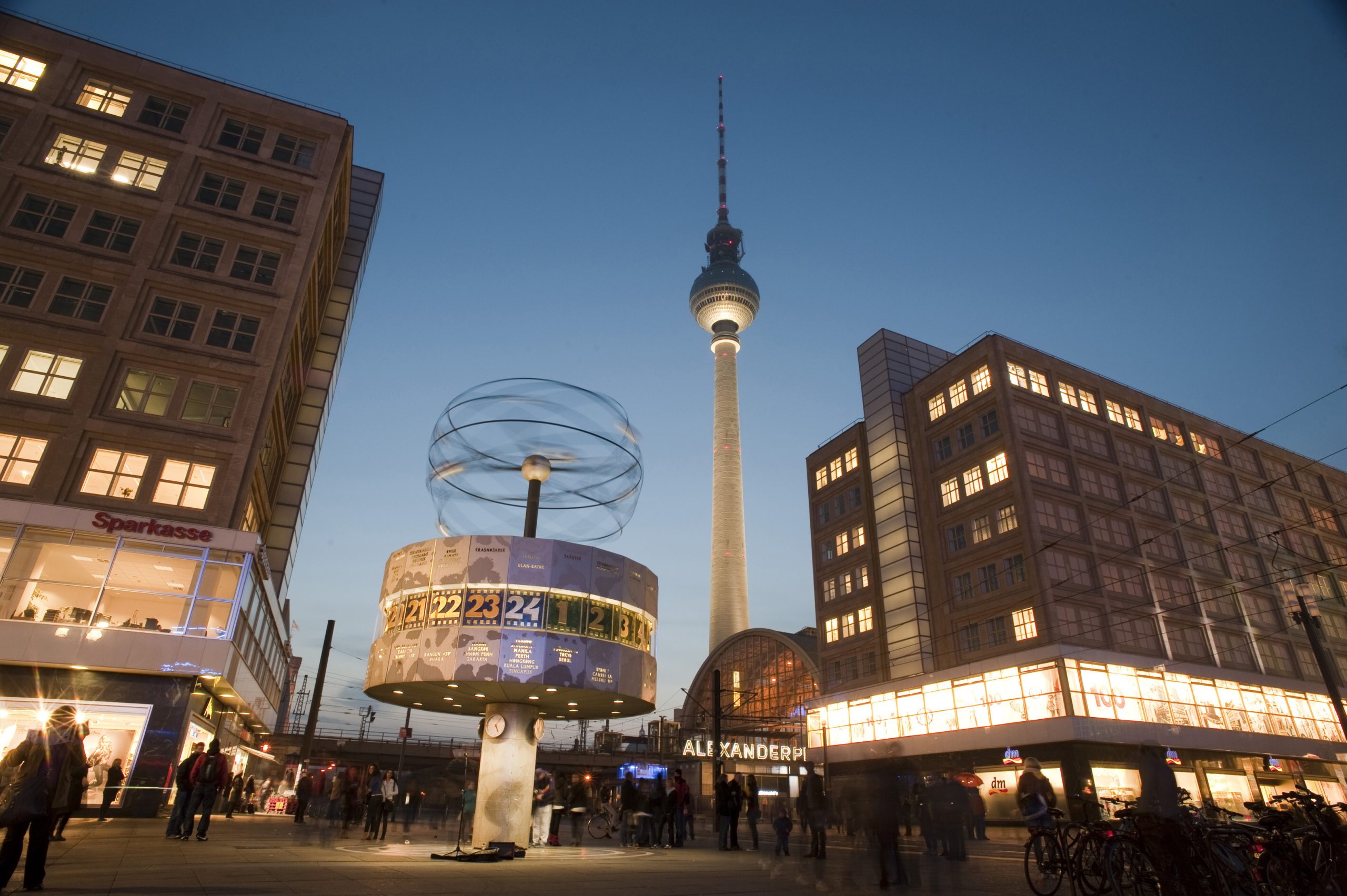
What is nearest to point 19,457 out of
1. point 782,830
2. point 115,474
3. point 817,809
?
point 115,474

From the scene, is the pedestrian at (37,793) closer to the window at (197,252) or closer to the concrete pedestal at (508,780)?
the concrete pedestal at (508,780)

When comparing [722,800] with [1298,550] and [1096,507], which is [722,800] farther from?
[1298,550]

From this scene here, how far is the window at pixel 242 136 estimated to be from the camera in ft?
124

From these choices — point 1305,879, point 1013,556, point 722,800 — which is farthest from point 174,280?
point 1013,556

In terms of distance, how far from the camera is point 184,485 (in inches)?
1168

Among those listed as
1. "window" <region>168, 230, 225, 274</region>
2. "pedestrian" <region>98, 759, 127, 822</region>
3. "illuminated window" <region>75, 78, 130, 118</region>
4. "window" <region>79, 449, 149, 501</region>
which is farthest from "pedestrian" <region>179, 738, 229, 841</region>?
"illuminated window" <region>75, 78, 130, 118</region>

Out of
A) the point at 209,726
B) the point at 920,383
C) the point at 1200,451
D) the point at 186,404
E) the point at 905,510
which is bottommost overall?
the point at 209,726

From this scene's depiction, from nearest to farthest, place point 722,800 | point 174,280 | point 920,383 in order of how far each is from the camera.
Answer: point 722,800, point 174,280, point 920,383

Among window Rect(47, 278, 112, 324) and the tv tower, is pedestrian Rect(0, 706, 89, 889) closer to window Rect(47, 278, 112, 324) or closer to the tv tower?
window Rect(47, 278, 112, 324)

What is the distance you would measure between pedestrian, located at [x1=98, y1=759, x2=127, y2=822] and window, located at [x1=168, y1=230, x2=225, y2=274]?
21.2 meters

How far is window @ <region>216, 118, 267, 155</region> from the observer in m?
37.9

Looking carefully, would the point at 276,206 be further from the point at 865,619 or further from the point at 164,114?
the point at 865,619

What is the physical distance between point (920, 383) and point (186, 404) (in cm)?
4515

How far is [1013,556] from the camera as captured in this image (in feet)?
139
